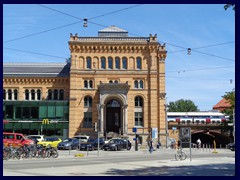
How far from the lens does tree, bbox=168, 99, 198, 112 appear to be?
5491 inches

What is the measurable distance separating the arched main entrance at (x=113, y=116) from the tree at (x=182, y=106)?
3075 inches

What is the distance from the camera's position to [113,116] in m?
63.0

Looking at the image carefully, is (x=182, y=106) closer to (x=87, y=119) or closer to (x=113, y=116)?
(x=113, y=116)

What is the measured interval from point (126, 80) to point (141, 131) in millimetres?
8344

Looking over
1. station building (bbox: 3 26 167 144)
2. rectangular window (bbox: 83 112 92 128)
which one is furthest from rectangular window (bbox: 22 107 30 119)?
rectangular window (bbox: 83 112 92 128)

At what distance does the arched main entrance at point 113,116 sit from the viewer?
205 feet

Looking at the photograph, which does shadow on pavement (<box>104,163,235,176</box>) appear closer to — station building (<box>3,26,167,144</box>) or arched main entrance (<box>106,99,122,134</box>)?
station building (<box>3,26,167,144</box>)

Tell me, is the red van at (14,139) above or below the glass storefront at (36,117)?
below

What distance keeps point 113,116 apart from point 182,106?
80.7 metres

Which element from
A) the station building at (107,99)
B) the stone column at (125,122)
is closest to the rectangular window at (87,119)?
the station building at (107,99)

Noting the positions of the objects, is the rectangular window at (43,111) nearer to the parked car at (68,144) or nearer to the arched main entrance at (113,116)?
the arched main entrance at (113,116)

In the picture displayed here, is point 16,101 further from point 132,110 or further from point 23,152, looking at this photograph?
point 23,152

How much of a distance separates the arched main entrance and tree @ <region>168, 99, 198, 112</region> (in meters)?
78.1
